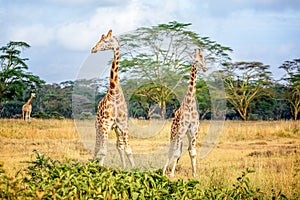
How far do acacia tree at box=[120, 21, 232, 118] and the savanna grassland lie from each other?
0.50 m

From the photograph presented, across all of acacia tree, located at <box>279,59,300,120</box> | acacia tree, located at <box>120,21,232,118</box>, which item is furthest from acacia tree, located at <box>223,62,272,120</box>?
acacia tree, located at <box>120,21,232,118</box>

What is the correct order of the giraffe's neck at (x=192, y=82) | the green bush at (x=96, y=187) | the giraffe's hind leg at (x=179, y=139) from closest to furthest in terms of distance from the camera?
the green bush at (x=96, y=187), the giraffe's hind leg at (x=179, y=139), the giraffe's neck at (x=192, y=82)

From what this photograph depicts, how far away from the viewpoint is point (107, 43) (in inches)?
246

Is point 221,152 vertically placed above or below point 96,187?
below

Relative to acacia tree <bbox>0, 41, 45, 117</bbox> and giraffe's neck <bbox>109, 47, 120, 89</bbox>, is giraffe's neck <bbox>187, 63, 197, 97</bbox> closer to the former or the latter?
giraffe's neck <bbox>109, 47, 120, 89</bbox>

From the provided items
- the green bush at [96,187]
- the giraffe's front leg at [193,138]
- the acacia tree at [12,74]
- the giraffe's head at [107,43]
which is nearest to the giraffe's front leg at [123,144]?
the giraffe's front leg at [193,138]

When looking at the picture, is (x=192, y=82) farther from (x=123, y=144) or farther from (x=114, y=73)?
(x=123, y=144)

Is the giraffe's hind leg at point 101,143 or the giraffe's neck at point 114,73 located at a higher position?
the giraffe's neck at point 114,73

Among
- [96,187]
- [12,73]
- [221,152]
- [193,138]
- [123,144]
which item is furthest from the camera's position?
[12,73]

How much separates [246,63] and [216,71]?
1989 cm

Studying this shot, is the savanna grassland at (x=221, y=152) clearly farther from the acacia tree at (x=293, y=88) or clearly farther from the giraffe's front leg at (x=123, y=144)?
the acacia tree at (x=293, y=88)

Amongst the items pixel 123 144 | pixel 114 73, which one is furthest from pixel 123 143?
pixel 114 73

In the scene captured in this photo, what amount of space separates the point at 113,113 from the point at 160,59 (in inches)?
35.3

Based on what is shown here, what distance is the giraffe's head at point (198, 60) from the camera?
22.1 feet
